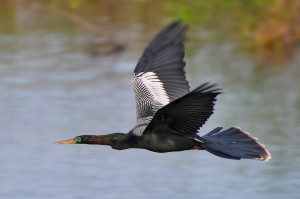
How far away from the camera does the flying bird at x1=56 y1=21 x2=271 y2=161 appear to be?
8539 millimetres

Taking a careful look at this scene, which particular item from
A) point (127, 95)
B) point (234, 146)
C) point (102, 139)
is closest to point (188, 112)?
point (234, 146)

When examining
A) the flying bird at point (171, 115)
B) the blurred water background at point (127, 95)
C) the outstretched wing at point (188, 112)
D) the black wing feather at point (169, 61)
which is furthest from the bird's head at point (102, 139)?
the blurred water background at point (127, 95)

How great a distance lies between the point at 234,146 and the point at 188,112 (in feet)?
2.56

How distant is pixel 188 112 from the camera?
8570mm

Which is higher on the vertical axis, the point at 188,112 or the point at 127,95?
the point at 127,95

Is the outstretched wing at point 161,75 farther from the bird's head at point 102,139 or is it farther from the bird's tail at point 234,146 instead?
the bird's tail at point 234,146

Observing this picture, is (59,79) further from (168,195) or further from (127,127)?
(168,195)

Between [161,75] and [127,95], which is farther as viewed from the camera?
[127,95]

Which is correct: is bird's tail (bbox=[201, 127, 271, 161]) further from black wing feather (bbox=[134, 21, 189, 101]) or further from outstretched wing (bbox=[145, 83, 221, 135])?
black wing feather (bbox=[134, 21, 189, 101])

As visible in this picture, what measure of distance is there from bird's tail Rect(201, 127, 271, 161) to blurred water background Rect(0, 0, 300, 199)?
5.72 ft

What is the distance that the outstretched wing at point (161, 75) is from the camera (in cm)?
967

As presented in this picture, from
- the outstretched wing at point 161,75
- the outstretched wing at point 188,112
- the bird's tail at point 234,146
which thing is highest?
the outstretched wing at point 161,75

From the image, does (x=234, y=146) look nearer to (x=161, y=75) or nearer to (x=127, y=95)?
(x=161, y=75)

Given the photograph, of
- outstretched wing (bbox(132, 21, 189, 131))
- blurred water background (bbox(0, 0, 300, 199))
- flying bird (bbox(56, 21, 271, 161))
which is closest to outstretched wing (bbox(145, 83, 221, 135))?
flying bird (bbox(56, 21, 271, 161))
